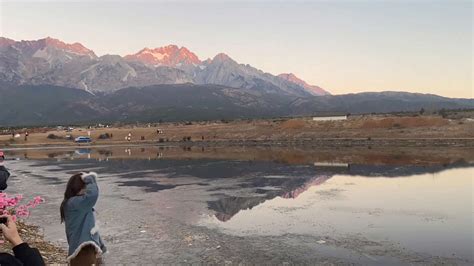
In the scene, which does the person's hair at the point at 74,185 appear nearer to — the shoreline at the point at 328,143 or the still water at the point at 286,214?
the still water at the point at 286,214

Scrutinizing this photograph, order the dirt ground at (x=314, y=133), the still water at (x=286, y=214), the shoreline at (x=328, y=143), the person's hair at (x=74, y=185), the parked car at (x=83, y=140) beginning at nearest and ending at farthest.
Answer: the person's hair at (x=74, y=185), the still water at (x=286, y=214), the shoreline at (x=328, y=143), the dirt ground at (x=314, y=133), the parked car at (x=83, y=140)

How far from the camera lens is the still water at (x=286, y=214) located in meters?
15.4

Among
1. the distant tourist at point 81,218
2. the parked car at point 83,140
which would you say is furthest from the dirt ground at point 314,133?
the distant tourist at point 81,218

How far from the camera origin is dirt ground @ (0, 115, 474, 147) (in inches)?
3164

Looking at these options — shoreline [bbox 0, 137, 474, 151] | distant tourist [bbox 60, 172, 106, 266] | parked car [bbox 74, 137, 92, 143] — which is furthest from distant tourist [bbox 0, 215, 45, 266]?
parked car [bbox 74, 137, 92, 143]

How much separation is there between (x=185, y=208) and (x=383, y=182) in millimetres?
15625

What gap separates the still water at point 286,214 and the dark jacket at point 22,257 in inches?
413

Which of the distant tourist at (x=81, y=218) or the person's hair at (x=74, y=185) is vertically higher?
the person's hair at (x=74, y=185)

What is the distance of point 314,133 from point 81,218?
8991 cm

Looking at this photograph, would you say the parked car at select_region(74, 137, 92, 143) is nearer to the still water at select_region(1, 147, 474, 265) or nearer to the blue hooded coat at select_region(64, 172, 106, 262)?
the still water at select_region(1, 147, 474, 265)

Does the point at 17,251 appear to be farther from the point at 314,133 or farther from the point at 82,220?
the point at 314,133

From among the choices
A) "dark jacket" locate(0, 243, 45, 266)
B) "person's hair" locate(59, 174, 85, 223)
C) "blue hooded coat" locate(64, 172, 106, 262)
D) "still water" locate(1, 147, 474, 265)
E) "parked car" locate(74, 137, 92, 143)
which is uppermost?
"person's hair" locate(59, 174, 85, 223)

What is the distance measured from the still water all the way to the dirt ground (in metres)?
38.7

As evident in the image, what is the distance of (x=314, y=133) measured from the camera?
316 feet
